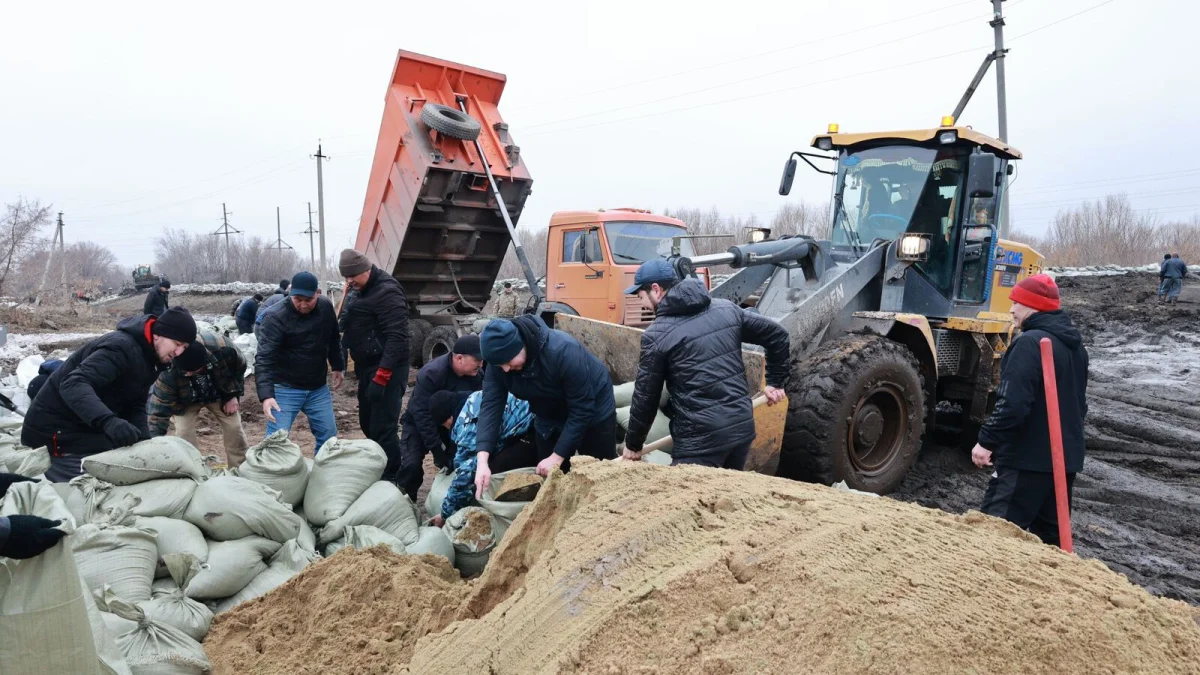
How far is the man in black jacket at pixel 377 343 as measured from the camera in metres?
4.84

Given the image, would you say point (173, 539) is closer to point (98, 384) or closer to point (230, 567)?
point (230, 567)

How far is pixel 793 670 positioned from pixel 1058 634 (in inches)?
22.9

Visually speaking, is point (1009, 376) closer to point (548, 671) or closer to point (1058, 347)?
point (1058, 347)

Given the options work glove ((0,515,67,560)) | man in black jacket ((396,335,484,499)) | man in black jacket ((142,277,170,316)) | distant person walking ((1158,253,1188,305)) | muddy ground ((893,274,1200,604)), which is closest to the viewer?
work glove ((0,515,67,560))

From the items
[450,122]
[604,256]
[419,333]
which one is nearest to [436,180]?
[450,122]

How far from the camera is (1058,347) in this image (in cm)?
315

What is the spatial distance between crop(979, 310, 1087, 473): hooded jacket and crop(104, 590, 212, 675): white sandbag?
327 centimetres

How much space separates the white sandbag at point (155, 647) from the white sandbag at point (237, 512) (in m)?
0.63

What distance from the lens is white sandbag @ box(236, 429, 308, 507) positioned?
11.4ft

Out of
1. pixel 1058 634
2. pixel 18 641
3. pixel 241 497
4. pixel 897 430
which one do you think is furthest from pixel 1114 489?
pixel 18 641

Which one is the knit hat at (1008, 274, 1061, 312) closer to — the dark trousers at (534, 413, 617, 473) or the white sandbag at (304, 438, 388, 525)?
the dark trousers at (534, 413, 617, 473)

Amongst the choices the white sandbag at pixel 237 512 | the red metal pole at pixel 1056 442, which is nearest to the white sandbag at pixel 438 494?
the white sandbag at pixel 237 512

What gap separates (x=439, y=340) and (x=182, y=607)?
6.62 metres

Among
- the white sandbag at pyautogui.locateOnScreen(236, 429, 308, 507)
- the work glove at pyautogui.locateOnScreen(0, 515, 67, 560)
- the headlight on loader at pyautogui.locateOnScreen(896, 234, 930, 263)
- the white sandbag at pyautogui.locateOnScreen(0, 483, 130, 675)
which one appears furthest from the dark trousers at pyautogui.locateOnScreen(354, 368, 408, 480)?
the headlight on loader at pyautogui.locateOnScreen(896, 234, 930, 263)
